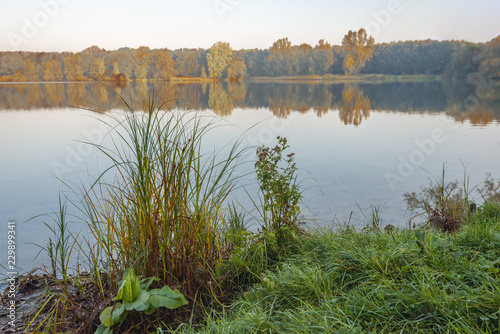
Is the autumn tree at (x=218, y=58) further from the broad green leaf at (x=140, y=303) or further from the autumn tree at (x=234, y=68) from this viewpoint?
the broad green leaf at (x=140, y=303)

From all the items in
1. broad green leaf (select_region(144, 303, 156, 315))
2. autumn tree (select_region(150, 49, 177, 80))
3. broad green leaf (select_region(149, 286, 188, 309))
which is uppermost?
autumn tree (select_region(150, 49, 177, 80))

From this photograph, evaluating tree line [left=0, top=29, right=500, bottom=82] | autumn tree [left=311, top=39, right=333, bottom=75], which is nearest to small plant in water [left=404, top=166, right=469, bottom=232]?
tree line [left=0, top=29, right=500, bottom=82]

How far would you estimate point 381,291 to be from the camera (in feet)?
6.69

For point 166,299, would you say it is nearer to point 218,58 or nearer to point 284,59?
point 218,58

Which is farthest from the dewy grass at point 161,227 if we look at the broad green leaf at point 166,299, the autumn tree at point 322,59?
the autumn tree at point 322,59

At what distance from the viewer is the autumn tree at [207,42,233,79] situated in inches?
2210

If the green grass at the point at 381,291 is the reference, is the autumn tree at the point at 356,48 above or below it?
above

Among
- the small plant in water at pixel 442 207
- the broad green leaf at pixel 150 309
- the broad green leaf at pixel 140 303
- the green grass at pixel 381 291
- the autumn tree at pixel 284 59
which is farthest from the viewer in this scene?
the autumn tree at pixel 284 59

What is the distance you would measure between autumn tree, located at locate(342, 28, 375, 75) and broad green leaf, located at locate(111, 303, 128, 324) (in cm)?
5950

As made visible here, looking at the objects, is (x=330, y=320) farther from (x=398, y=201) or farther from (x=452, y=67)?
A: (x=452, y=67)

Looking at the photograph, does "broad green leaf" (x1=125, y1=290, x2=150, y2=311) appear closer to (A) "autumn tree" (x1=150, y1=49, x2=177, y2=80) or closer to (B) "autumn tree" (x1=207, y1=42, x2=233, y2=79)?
(A) "autumn tree" (x1=150, y1=49, x2=177, y2=80)

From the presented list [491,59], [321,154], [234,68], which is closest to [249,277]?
[321,154]

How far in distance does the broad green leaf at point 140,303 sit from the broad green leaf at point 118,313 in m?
0.04

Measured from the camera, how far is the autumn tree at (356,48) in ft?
189
